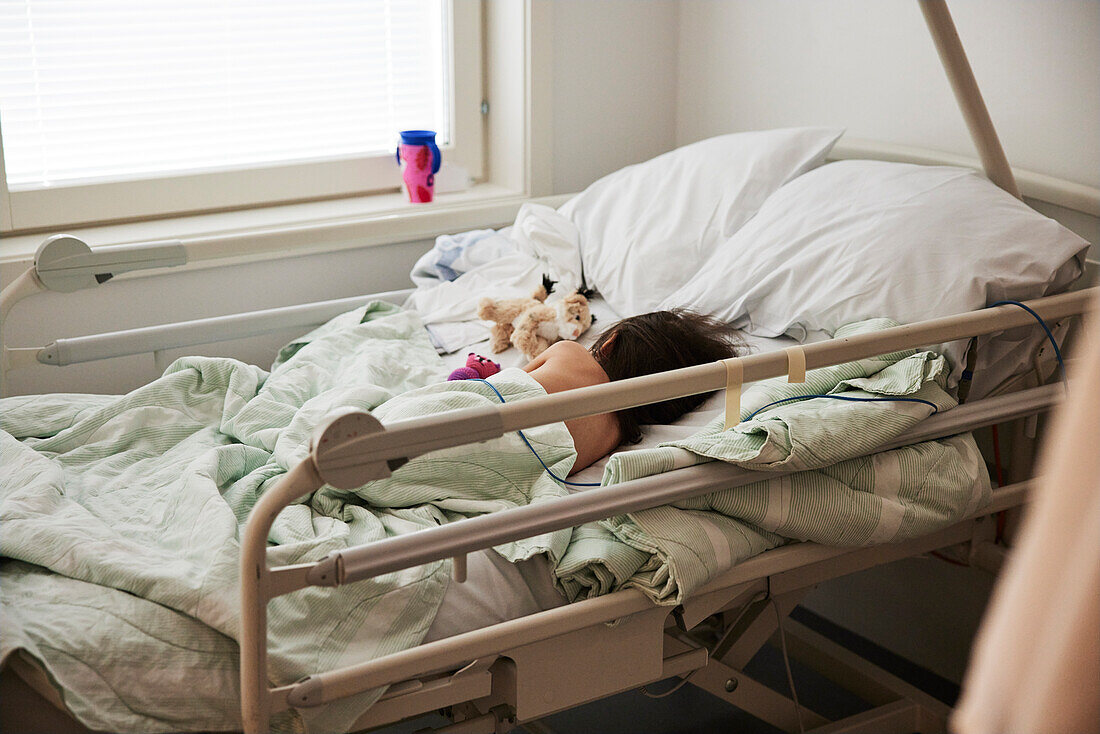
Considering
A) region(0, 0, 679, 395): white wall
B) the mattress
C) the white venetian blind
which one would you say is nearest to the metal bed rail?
the mattress

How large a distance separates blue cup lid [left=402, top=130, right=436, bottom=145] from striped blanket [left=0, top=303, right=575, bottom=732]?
2.71 feet

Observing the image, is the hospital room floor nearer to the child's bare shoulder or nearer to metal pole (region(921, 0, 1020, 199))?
the child's bare shoulder

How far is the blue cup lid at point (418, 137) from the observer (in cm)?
219

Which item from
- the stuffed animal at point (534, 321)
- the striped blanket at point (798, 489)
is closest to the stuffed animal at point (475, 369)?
the stuffed animal at point (534, 321)

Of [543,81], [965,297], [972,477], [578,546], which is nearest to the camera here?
[578,546]

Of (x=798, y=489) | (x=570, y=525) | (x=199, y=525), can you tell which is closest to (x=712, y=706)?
(x=798, y=489)

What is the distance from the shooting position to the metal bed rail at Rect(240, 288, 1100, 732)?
82 centimetres

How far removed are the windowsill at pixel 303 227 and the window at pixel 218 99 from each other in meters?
0.05

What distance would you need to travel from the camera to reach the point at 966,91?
138 cm

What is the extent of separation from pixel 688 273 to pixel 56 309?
1215 mm

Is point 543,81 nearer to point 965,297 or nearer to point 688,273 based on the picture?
point 688,273

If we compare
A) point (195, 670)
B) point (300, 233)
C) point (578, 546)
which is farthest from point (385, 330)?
point (195, 670)

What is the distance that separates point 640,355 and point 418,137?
96 centimetres

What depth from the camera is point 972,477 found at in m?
1.21
